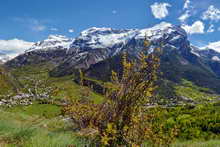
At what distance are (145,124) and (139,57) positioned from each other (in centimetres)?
194

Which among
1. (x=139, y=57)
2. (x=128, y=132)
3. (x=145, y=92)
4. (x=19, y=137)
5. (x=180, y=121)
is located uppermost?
(x=139, y=57)

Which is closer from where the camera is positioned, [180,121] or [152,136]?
[152,136]

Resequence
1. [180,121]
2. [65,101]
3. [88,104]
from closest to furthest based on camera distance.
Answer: [88,104], [65,101], [180,121]

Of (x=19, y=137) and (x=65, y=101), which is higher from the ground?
(x=65, y=101)

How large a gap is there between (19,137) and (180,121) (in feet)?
60.4

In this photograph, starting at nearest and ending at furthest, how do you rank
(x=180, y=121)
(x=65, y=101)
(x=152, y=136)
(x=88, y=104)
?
(x=152, y=136) → (x=88, y=104) → (x=65, y=101) → (x=180, y=121)

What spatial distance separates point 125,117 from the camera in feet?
21.1

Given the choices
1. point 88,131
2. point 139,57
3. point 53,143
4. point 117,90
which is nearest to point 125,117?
point 117,90

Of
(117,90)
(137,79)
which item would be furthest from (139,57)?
(117,90)

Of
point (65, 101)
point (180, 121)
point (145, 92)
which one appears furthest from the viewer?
point (180, 121)

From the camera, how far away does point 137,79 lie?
249 inches

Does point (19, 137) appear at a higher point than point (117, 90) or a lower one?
lower

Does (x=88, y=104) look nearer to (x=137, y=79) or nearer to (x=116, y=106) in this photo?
(x=116, y=106)

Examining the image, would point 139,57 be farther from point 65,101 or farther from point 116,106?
point 65,101
